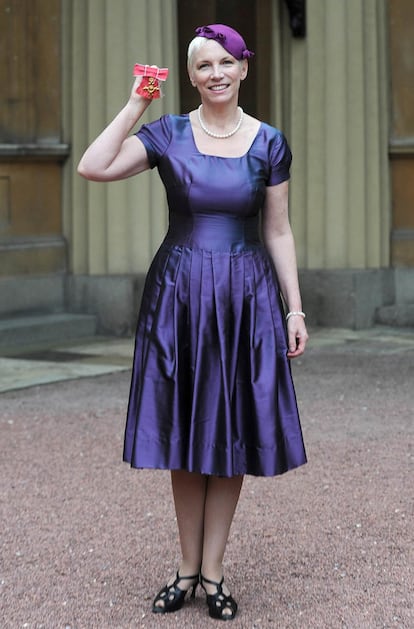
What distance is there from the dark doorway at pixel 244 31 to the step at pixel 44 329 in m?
2.66

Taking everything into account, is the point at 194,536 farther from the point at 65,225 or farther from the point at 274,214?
the point at 65,225

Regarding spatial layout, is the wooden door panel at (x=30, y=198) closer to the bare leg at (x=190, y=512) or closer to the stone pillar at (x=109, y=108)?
the stone pillar at (x=109, y=108)

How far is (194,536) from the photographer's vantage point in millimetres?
4172

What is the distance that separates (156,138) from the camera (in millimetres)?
4020

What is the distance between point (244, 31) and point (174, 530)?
8.50m

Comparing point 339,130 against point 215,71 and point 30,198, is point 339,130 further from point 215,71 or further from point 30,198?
point 215,71

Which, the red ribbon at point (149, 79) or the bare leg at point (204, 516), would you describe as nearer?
the red ribbon at point (149, 79)

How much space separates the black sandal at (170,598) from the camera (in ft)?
13.5

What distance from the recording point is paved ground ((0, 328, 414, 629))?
163 inches

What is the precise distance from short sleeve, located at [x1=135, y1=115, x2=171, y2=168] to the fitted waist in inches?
7.7

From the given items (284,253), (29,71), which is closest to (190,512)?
(284,253)

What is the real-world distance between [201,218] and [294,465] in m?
0.81

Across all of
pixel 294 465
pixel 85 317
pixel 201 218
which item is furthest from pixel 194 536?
pixel 85 317

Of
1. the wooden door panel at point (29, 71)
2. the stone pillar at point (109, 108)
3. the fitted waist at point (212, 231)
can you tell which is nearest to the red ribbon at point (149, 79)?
the fitted waist at point (212, 231)
